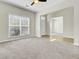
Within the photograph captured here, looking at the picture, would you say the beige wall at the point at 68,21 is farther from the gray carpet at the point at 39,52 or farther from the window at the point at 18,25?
the gray carpet at the point at 39,52

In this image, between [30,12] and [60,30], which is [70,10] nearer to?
[60,30]

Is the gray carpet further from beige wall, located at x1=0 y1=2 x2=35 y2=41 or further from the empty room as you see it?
beige wall, located at x1=0 y1=2 x2=35 y2=41

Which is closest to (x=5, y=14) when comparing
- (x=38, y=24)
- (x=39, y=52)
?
(x=38, y=24)

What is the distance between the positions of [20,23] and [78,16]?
4.29 metres

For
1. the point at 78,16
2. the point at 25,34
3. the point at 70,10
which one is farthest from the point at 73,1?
the point at 25,34

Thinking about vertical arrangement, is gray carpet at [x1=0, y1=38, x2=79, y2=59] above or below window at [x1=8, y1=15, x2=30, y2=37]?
below

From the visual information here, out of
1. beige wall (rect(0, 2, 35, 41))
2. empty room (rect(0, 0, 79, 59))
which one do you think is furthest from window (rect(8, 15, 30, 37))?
beige wall (rect(0, 2, 35, 41))

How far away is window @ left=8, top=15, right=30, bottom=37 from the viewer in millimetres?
6926

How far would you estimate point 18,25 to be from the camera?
756cm

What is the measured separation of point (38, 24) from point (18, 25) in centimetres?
182

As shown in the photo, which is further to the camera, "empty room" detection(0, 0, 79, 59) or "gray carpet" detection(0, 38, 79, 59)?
"empty room" detection(0, 0, 79, 59)

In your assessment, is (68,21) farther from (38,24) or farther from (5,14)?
(5,14)

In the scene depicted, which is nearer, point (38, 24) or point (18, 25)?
point (18, 25)

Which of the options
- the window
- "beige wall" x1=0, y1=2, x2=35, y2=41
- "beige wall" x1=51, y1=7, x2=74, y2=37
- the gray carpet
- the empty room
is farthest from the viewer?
"beige wall" x1=51, y1=7, x2=74, y2=37
